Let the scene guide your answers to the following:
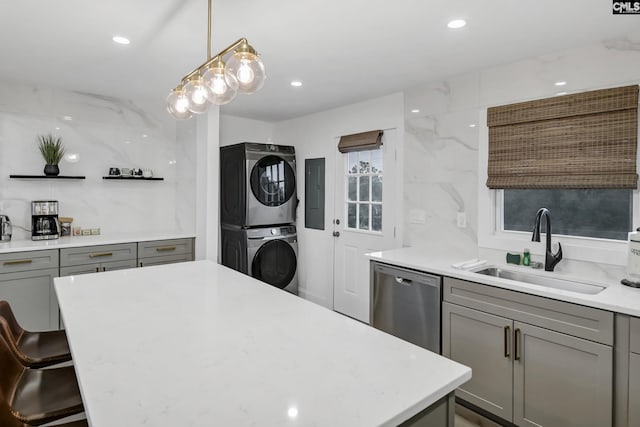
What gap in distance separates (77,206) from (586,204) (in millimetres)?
4352

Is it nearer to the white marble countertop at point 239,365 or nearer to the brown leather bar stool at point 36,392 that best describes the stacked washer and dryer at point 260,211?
the white marble countertop at point 239,365

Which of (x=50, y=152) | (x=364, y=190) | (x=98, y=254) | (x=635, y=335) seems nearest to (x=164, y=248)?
(x=98, y=254)

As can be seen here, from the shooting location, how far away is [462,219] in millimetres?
2973

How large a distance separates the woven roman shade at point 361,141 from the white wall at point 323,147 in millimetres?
87

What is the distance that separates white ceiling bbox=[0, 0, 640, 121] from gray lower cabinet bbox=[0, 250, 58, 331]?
1498 millimetres

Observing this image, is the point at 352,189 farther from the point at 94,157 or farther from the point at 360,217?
the point at 94,157

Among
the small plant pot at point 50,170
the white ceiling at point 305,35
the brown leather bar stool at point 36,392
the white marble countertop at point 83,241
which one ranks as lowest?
the brown leather bar stool at point 36,392

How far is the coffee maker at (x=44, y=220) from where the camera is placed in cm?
335

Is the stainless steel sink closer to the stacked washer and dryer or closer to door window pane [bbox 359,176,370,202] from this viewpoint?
door window pane [bbox 359,176,370,202]

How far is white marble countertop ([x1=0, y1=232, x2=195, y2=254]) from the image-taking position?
3.00 metres

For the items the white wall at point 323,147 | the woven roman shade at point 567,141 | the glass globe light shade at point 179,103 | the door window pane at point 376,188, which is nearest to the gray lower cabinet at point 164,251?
the white wall at point 323,147

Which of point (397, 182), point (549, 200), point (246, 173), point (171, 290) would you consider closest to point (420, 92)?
point (397, 182)

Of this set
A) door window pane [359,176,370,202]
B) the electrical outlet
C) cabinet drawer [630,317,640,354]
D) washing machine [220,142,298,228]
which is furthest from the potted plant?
cabinet drawer [630,317,640,354]

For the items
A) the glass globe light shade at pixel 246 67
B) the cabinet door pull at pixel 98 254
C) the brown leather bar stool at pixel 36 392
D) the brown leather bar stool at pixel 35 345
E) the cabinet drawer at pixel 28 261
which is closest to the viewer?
the brown leather bar stool at pixel 36 392
